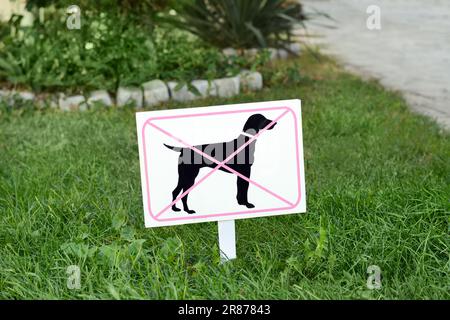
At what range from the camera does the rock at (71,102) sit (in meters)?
5.49

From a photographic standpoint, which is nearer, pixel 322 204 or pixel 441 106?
pixel 322 204

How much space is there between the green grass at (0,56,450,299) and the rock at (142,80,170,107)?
3.41ft

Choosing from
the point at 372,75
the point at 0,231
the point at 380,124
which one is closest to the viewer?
the point at 0,231

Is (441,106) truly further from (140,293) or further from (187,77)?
(140,293)

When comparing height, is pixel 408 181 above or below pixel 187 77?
below

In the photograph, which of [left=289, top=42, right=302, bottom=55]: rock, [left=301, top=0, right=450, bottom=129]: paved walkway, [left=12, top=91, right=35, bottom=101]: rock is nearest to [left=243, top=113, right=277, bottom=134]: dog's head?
[left=301, top=0, right=450, bottom=129]: paved walkway

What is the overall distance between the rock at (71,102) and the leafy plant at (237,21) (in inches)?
62.4

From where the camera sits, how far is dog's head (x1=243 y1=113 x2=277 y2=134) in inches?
102

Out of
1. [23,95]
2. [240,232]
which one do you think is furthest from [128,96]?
[240,232]

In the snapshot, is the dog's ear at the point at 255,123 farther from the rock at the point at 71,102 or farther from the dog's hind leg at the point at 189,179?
the rock at the point at 71,102

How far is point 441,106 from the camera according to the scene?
5.60m

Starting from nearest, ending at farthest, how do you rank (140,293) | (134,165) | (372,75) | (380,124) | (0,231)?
(140,293), (0,231), (134,165), (380,124), (372,75)

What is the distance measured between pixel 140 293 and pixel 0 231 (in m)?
0.90
